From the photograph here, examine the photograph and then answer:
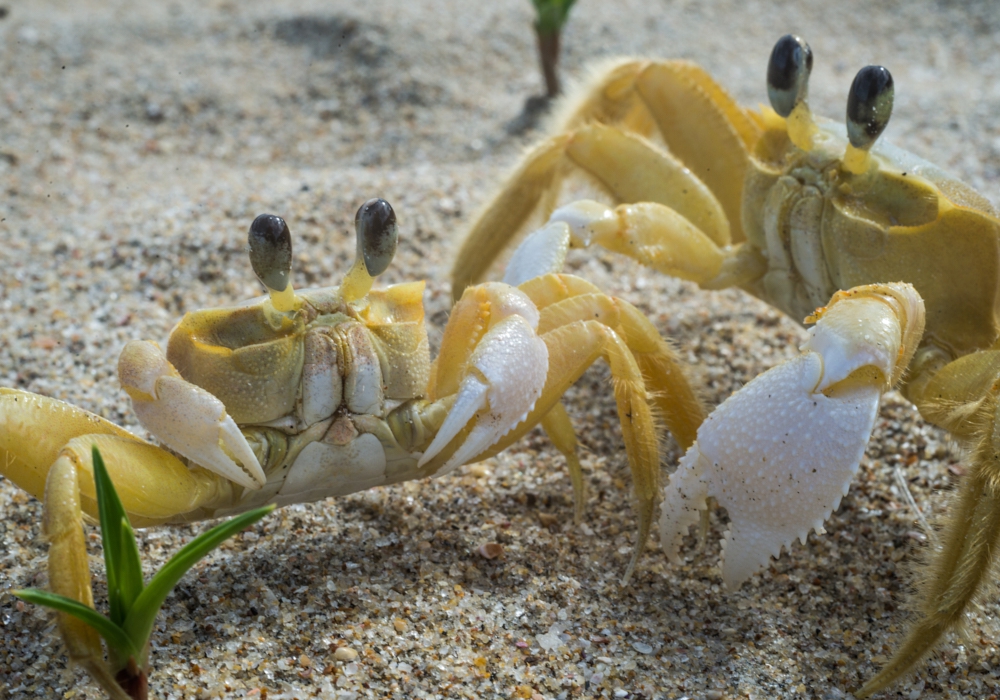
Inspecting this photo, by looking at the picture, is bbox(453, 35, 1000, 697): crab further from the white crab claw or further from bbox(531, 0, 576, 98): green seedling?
bbox(531, 0, 576, 98): green seedling

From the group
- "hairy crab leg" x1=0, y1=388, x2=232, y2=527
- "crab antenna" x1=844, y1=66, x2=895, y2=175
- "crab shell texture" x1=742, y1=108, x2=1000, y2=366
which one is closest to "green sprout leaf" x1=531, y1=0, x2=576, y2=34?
"crab shell texture" x1=742, y1=108, x2=1000, y2=366

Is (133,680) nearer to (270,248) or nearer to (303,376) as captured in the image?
(303,376)

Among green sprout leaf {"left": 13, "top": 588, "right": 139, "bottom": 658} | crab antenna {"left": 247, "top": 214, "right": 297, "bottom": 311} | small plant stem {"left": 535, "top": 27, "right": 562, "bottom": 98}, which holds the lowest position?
green sprout leaf {"left": 13, "top": 588, "right": 139, "bottom": 658}

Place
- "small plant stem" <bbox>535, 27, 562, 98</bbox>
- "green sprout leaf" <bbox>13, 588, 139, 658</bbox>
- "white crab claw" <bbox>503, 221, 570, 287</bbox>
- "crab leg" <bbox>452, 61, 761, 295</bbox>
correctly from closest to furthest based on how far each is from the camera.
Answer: "green sprout leaf" <bbox>13, 588, 139, 658</bbox> < "white crab claw" <bbox>503, 221, 570, 287</bbox> < "crab leg" <bbox>452, 61, 761, 295</bbox> < "small plant stem" <bbox>535, 27, 562, 98</bbox>

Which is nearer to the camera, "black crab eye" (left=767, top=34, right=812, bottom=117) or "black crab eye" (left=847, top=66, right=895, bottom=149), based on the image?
"black crab eye" (left=847, top=66, right=895, bottom=149)

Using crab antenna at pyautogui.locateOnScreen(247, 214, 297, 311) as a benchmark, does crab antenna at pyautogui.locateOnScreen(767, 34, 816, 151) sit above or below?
above

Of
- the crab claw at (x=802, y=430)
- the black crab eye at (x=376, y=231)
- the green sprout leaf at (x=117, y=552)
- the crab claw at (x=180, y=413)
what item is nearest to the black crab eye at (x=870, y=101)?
the crab claw at (x=802, y=430)

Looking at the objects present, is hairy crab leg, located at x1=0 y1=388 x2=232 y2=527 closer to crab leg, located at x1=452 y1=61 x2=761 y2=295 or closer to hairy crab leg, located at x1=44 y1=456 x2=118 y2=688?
hairy crab leg, located at x1=44 y1=456 x2=118 y2=688

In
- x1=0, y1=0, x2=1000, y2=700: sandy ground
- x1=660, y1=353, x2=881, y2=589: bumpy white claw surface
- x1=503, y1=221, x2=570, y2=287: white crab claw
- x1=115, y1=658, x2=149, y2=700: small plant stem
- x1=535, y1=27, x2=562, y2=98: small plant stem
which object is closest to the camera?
x1=115, y1=658, x2=149, y2=700: small plant stem

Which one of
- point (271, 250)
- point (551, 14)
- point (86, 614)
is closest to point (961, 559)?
point (271, 250)
